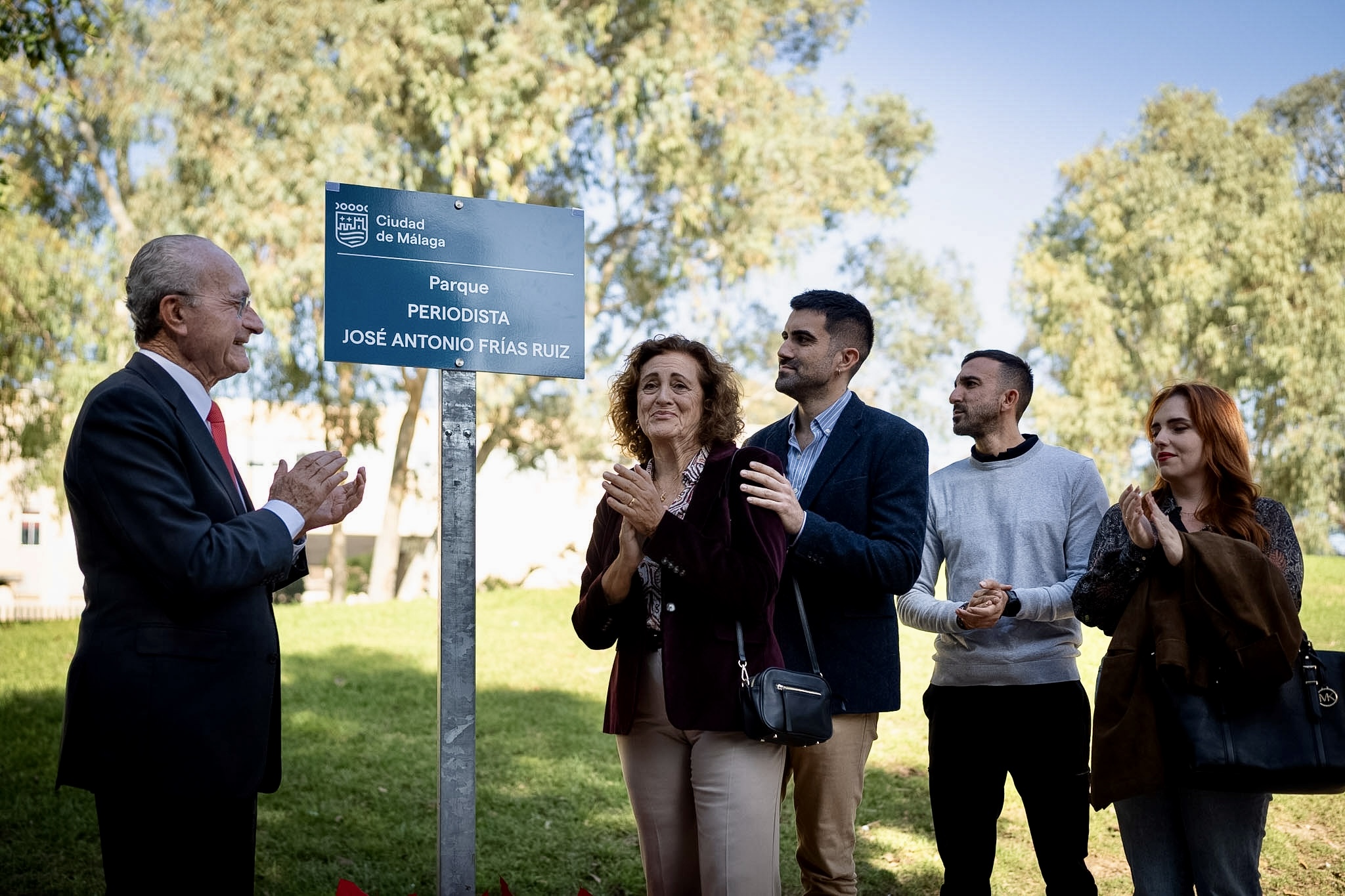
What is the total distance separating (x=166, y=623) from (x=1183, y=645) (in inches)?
109

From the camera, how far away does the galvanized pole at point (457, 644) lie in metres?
3.49

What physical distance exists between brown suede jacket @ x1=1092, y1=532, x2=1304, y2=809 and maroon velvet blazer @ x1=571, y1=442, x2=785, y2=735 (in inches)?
42.1

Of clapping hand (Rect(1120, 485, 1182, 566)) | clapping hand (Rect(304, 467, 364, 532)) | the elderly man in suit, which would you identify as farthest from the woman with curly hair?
clapping hand (Rect(1120, 485, 1182, 566))

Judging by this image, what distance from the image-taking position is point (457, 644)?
3.53 metres

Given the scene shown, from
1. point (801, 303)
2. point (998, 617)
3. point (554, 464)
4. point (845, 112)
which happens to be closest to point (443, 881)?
point (998, 617)

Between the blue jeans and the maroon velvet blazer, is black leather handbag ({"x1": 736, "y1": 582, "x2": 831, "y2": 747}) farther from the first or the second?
the blue jeans

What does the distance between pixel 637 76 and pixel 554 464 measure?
7.05 m

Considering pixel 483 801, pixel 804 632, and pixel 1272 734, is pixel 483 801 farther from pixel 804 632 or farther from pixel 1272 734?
pixel 1272 734

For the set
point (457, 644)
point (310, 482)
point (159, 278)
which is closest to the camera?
point (159, 278)

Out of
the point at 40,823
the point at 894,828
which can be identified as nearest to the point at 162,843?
the point at 40,823

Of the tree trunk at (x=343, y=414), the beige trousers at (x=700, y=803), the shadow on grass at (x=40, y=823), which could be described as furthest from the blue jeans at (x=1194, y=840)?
the tree trunk at (x=343, y=414)

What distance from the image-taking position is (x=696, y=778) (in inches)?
123

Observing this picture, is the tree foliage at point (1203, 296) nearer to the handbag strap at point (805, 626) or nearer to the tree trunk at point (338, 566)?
the tree trunk at point (338, 566)

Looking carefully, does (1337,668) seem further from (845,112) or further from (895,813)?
(845,112)
